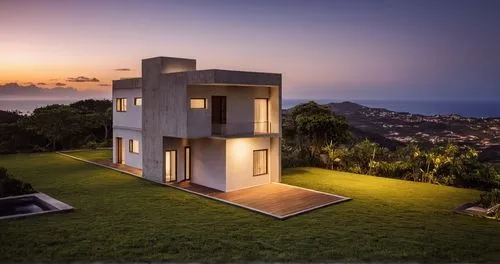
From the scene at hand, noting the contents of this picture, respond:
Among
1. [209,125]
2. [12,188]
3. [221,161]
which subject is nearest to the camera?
[12,188]

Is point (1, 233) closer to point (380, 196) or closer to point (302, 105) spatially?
point (380, 196)

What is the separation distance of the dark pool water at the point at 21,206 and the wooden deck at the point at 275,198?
4.94 metres

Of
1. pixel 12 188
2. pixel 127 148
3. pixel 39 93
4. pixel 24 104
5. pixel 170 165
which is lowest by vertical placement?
pixel 12 188

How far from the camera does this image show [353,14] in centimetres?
2447

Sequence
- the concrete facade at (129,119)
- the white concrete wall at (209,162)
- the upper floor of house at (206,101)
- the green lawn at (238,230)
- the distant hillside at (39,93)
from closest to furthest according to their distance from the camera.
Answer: the green lawn at (238,230) < the upper floor of house at (206,101) < the white concrete wall at (209,162) < the concrete facade at (129,119) < the distant hillside at (39,93)

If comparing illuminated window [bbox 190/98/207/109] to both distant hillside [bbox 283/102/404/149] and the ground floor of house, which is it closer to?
the ground floor of house

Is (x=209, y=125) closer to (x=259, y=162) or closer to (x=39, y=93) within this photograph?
(x=259, y=162)

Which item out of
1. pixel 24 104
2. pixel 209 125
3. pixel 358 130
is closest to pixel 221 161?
pixel 209 125

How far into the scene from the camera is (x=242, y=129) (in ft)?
51.5

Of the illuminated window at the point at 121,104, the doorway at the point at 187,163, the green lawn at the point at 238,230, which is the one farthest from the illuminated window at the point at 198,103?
the illuminated window at the point at 121,104

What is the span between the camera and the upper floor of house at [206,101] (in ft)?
47.3

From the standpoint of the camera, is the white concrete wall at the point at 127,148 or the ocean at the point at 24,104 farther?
the ocean at the point at 24,104

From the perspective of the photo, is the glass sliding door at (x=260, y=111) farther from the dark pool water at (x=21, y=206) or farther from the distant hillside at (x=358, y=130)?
the distant hillside at (x=358, y=130)

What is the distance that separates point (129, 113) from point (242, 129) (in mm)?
7225
